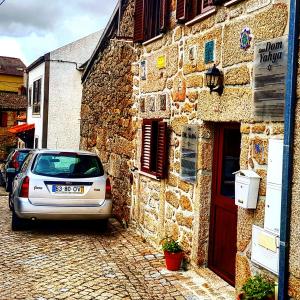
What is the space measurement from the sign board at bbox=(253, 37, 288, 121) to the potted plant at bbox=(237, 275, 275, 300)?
1534mm

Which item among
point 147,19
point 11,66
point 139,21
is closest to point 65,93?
point 139,21

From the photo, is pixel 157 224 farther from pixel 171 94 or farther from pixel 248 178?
pixel 248 178

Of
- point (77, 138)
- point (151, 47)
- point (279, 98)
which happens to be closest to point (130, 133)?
point (151, 47)

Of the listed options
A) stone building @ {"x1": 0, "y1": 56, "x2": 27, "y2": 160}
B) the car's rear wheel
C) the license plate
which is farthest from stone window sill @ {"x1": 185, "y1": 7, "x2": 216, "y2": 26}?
stone building @ {"x1": 0, "y1": 56, "x2": 27, "y2": 160}

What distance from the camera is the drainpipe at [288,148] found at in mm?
3975

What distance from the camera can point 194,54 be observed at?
244 inches

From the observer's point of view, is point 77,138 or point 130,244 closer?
point 130,244

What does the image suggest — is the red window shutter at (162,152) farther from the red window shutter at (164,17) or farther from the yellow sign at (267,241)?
the yellow sign at (267,241)

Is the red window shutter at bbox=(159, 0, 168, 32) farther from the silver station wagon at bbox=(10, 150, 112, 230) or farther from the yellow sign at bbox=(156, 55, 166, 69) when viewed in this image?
the silver station wagon at bbox=(10, 150, 112, 230)

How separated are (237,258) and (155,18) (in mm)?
4704

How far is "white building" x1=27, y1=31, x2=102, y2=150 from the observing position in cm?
2136

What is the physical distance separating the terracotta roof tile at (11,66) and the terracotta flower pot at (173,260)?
49.8 m

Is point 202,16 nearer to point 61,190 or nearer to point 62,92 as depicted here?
point 61,190

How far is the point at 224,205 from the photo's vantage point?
219 inches
